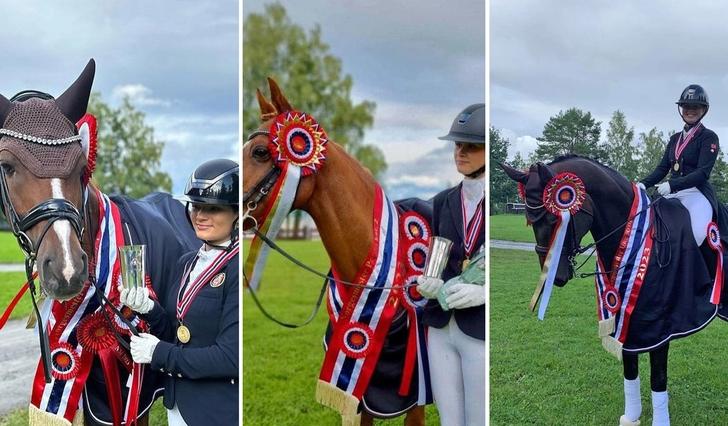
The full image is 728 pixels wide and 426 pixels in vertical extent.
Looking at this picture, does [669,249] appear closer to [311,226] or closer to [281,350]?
[311,226]

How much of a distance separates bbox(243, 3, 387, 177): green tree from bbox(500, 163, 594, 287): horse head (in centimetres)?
78

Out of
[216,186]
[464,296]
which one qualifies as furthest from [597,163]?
[216,186]

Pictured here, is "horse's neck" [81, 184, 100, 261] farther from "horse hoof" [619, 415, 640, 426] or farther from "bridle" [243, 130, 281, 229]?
"horse hoof" [619, 415, 640, 426]

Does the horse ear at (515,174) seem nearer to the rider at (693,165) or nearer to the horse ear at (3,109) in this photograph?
the rider at (693,165)

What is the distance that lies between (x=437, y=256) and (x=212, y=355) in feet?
3.02

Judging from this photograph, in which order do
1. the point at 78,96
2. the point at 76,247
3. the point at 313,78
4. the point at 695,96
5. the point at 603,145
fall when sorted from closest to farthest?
the point at 76,247 → the point at 78,96 → the point at 695,96 → the point at 603,145 → the point at 313,78

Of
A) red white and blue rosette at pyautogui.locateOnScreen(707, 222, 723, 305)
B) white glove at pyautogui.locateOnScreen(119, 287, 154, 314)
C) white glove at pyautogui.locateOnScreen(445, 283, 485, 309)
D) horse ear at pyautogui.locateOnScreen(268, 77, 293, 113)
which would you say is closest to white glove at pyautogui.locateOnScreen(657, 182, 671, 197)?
red white and blue rosette at pyautogui.locateOnScreen(707, 222, 723, 305)

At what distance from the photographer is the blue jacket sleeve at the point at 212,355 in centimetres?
228

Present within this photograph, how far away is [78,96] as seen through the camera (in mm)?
2236

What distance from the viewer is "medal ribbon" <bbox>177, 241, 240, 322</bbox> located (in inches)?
92.6

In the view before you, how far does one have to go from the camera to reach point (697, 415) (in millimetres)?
2715

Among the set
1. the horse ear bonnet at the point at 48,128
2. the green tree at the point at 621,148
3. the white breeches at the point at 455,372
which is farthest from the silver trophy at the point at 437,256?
the horse ear bonnet at the point at 48,128

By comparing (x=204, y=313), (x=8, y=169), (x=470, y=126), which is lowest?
(x=204, y=313)

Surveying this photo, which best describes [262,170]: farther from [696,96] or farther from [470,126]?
[696,96]
